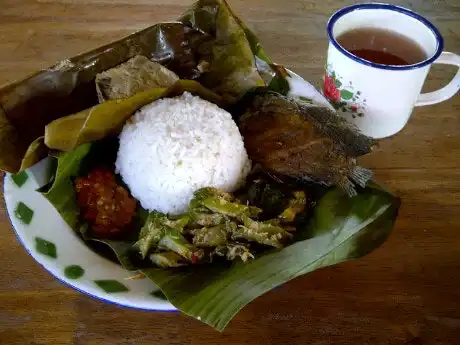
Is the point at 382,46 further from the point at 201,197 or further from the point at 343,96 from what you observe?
the point at 201,197

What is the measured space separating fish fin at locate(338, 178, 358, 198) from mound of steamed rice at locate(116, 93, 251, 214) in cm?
18

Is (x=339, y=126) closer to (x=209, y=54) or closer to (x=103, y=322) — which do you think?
(x=209, y=54)

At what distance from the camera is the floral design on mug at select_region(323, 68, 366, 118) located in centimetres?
103

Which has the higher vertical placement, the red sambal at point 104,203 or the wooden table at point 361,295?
the red sambal at point 104,203

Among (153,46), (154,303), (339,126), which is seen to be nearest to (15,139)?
(153,46)

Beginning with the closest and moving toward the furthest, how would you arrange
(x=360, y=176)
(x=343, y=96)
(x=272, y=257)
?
1. (x=272, y=257)
2. (x=360, y=176)
3. (x=343, y=96)

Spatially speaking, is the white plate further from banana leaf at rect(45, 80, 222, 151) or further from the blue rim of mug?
the blue rim of mug

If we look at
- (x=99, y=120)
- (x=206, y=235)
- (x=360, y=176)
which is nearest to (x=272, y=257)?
(x=206, y=235)

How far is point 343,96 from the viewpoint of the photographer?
3.43ft

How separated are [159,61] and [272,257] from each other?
1.67 ft

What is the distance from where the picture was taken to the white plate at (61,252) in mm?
767

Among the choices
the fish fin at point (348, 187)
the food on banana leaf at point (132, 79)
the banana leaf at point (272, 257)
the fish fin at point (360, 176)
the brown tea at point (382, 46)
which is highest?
the food on banana leaf at point (132, 79)

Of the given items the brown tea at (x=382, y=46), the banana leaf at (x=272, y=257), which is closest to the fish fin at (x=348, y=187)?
the banana leaf at (x=272, y=257)

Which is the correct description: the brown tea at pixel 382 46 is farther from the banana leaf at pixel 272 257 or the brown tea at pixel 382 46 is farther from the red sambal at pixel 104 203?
the red sambal at pixel 104 203
